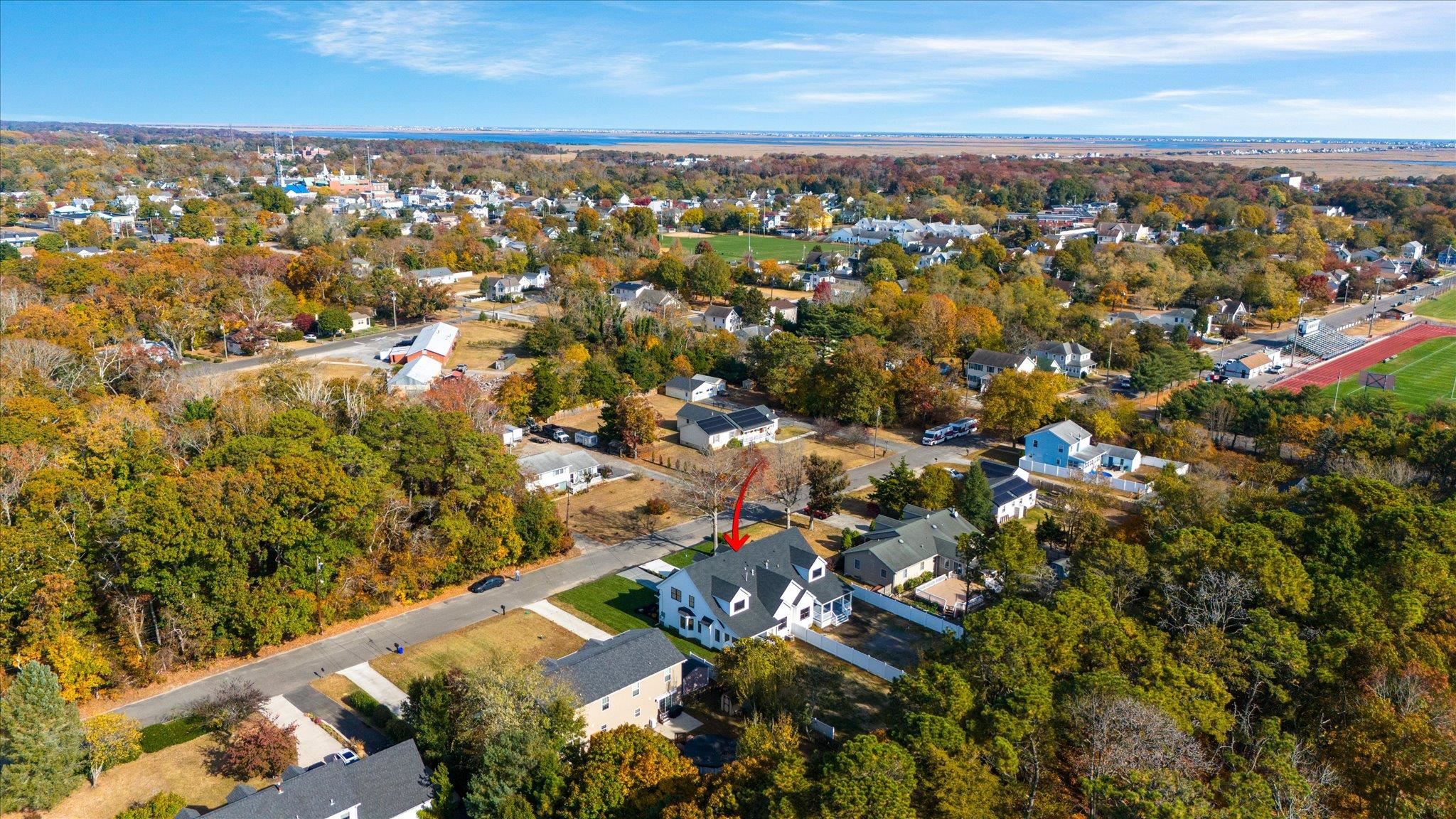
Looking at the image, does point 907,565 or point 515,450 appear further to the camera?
point 515,450

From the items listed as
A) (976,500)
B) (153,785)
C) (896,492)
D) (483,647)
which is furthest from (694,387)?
(153,785)

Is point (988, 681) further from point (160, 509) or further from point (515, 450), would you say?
point (515, 450)

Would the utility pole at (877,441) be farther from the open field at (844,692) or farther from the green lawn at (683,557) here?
the open field at (844,692)

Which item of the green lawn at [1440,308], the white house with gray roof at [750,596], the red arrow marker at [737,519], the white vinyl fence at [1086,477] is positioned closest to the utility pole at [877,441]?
the white vinyl fence at [1086,477]

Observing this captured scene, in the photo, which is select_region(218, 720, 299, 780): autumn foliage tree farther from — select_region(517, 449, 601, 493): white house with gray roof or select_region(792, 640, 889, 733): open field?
select_region(517, 449, 601, 493): white house with gray roof

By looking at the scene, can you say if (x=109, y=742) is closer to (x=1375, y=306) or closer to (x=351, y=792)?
(x=351, y=792)

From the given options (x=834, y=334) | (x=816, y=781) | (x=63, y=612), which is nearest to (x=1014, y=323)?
(x=834, y=334)

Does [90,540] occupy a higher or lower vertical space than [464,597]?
higher
